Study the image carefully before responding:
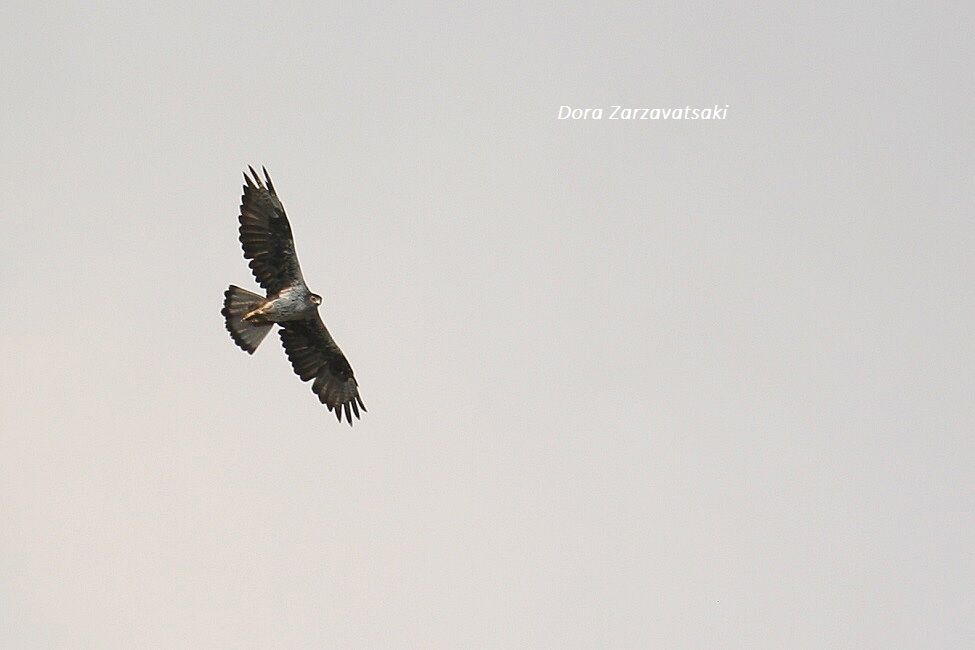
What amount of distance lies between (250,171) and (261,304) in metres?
2.36

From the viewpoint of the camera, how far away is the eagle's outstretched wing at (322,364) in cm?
3184

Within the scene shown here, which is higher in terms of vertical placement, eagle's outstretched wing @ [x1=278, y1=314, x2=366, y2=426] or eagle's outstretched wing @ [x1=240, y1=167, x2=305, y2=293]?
eagle's outstretched wing @ [x1=240, y1=167, x2=305, y2=293]

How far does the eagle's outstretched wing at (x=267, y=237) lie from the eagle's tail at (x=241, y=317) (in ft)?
1.66

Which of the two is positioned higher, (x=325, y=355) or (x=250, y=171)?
(x=250, y=171)

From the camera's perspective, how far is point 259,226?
98.3ft

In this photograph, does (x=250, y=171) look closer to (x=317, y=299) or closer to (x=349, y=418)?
(x=317, y=299)

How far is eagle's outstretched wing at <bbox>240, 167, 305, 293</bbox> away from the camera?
97.7 ft

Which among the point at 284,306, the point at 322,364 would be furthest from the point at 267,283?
the point at 322,364

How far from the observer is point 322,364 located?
3250 cm

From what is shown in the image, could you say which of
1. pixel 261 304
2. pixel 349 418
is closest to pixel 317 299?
pixel 261 304

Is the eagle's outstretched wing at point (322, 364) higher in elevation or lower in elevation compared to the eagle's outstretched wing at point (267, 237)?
lower

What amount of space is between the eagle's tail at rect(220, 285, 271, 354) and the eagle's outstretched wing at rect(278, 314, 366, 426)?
0.80 m

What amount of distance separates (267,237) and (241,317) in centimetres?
158

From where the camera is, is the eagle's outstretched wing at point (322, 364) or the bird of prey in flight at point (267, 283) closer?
the bird of prey in flight at point (267, 283)
